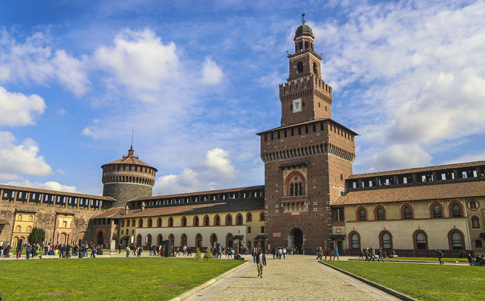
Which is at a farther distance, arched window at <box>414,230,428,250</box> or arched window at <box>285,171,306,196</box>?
arched window at <box>285,171,306,196</box>

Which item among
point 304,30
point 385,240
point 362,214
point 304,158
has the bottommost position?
point 385,240

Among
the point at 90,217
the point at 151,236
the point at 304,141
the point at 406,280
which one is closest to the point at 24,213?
the point at 90,217

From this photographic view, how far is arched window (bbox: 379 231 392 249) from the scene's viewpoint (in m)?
45.8

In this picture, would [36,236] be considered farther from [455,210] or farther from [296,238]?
[455,210]

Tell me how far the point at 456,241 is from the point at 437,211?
3656 millimetres

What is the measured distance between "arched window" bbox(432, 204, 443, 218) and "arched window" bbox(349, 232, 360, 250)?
30.3 feet

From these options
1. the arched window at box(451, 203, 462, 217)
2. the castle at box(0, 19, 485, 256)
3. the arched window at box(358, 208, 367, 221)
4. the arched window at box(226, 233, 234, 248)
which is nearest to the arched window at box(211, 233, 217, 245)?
the castle at box(0, 19, 485, 256)

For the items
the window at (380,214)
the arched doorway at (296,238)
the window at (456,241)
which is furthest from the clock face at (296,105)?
the window at (456,241)

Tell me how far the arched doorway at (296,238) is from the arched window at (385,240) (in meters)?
11.2

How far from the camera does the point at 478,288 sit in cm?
1606

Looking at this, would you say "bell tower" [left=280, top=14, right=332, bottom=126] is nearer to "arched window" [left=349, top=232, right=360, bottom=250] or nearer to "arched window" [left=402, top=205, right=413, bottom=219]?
"arched window" [left=349, top=232, right=360, bottom=250]

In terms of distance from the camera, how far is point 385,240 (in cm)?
4619

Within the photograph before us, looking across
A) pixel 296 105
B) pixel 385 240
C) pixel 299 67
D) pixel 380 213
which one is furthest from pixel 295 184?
pixel 299 67

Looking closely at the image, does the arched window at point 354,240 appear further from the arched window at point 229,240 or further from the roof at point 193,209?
the arched window at point 229,240
